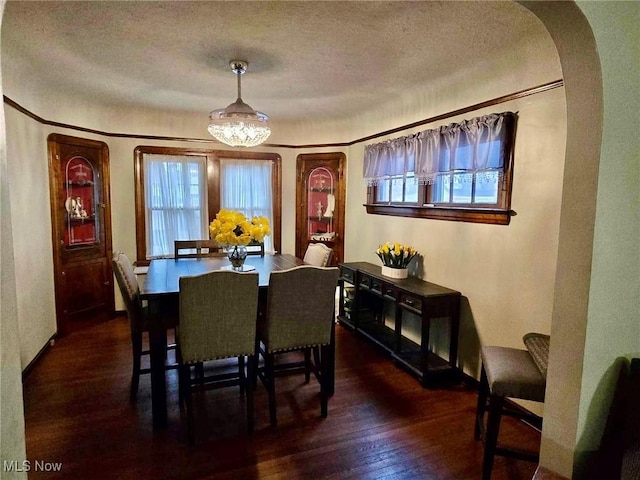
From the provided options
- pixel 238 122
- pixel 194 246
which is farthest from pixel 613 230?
pixel 194 246

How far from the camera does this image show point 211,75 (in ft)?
10.6

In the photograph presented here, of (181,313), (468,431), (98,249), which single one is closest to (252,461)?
(181,313)

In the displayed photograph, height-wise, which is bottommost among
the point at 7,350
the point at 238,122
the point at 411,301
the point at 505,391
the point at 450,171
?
the point at 505,391

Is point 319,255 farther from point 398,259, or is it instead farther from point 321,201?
point 321,201

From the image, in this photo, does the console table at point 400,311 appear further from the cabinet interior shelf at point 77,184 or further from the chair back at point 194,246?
the cabinet interior shelf at point 77,184

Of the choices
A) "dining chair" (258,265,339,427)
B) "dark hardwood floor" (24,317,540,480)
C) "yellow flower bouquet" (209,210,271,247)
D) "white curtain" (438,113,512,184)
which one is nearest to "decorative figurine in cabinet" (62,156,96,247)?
"dark hardwood floor" (24,317,540,480)

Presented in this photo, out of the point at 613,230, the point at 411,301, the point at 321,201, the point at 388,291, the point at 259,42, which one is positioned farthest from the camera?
the point at 321,201

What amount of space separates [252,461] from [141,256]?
3.36 meters

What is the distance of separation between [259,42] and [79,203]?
291 cm

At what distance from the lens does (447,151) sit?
314cm

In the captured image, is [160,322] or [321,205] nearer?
[160,322]

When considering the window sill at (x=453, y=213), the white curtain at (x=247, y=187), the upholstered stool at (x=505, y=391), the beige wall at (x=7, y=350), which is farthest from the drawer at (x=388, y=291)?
the beige wall at (x=7, y=350)

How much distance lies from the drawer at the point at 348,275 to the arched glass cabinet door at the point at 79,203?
2.88 metres

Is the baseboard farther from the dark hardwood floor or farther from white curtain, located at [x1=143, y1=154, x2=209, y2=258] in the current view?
white curtain, located at [x1=143, y1=154, x2=209, y2=258]
